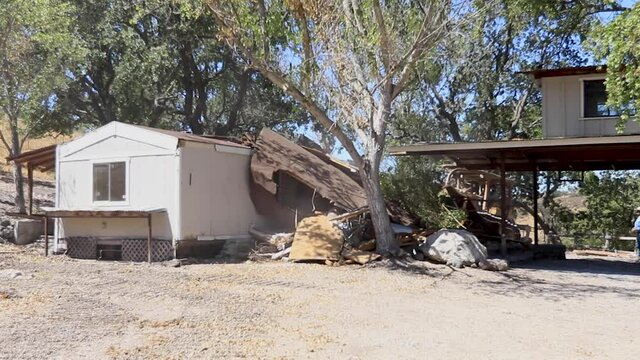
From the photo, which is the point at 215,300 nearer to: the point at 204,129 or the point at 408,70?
the point at 408,70

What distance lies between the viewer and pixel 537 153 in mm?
16453

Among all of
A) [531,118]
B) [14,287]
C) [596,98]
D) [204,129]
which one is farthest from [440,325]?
[204,129]

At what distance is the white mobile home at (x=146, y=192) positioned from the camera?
554 inches

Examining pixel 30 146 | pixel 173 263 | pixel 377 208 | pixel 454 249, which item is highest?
pixel 30 146

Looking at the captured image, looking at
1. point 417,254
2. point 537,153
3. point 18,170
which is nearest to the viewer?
point 417,254

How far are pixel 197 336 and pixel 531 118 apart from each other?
70.6 ft

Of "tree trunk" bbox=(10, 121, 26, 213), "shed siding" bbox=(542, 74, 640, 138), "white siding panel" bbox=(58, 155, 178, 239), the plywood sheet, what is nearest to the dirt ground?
the plywood sheet

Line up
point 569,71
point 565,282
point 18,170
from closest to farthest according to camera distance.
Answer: point 565,282 < point 569,71 < point 18,170

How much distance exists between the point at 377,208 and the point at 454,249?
1.92 meters

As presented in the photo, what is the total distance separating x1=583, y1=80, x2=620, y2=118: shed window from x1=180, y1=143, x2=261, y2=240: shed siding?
30.6 feet

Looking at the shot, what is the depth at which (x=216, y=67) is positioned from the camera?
86.7ft

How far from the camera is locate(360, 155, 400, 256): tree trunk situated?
45.1 ft

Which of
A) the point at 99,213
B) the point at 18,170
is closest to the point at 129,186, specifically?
the point at 99,213

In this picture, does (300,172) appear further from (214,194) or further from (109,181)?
(109,181)
